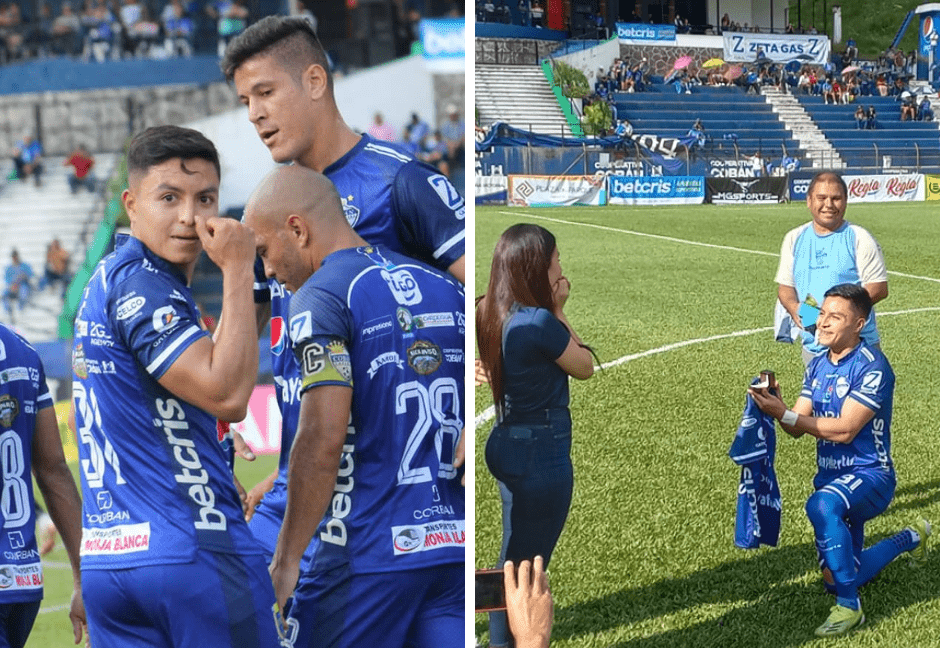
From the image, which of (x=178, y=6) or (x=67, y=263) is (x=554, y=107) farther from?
(x=67, y=263)

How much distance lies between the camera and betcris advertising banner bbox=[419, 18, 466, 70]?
154 cm

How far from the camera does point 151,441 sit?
1.29m

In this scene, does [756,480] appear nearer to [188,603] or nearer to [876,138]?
[188,603]

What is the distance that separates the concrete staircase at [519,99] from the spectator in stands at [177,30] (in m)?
2.34

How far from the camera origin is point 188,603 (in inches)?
51.3

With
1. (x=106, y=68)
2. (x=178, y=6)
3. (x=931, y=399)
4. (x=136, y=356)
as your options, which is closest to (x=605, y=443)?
(x=931, y=399)

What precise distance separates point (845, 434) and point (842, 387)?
107 millimetres

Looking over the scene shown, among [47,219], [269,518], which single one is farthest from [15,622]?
[47,219]

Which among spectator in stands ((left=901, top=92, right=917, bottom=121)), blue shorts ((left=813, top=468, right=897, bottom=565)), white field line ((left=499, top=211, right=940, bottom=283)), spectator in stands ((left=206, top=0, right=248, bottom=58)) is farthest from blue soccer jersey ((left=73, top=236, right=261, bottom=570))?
spectator in stands ((left=901, top=92, right=917, bottom=121))

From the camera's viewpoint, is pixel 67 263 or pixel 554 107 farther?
pixel 554 107

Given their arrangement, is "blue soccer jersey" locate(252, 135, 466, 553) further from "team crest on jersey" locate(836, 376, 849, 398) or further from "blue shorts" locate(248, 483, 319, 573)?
"team crest on jersey" locate(836, 376, 849, 398)

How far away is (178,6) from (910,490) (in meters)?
6.80

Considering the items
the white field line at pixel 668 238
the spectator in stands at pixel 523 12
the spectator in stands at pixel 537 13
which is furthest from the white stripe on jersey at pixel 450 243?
the white field line at pixel 668 238

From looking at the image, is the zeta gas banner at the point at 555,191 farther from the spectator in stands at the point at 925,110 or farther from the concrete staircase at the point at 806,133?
the spectator in stands at the point at 925,110
